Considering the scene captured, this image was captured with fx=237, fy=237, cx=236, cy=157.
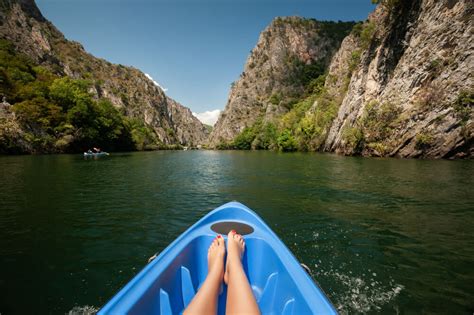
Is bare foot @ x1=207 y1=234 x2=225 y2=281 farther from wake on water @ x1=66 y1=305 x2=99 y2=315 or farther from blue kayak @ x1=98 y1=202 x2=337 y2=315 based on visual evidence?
wake on water @ x1=66 y1=305 x2=99 y2=315

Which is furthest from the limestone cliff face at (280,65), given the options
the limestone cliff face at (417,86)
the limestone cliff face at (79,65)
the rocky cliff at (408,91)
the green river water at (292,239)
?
the green river water at (292,239)

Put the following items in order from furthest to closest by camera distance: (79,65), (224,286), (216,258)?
(79,65) → (216,258) → (224,286)

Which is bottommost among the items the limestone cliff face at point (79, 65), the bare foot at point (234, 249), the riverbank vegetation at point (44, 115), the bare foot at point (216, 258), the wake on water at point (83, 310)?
the wake on water at point (83, 310)

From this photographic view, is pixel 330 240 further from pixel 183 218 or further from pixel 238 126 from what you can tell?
pixel 238 126

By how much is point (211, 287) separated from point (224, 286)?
69 centimetres

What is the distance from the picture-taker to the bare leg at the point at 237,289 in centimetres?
212

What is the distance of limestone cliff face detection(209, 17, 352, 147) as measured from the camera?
10544cm

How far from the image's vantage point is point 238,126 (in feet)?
387

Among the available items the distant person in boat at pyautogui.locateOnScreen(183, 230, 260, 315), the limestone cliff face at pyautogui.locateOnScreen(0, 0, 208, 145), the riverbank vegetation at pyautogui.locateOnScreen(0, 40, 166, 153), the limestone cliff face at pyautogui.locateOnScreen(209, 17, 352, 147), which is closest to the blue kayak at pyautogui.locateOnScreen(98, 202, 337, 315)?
the distant person in boat at pyautogui.locateOnScreen(183, 230, 260, 315)

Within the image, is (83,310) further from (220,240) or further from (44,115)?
(44,115)

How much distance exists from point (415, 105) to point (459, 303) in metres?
30.5

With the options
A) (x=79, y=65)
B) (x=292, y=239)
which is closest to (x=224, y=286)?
(x=292, y=239)

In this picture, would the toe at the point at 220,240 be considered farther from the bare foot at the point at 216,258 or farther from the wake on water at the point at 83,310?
the wake on water at the point at 83,310

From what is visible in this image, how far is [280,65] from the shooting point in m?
110
